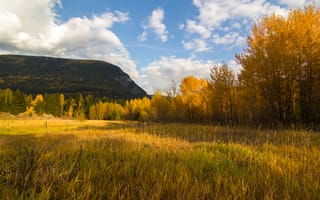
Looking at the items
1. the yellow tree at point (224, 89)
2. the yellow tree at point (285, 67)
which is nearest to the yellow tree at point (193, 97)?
the yellow tree at point (224, 89)

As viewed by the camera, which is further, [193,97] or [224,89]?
[193,97]

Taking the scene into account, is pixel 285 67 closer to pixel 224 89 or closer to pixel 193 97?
pixel 224 89

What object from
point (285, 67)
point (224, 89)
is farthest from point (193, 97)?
point (285, 67)

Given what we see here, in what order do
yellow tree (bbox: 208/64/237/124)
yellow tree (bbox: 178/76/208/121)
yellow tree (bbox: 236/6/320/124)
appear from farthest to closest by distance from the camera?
yellow tree (bbox: 178/76/208/121)
yellow tree (bbox: 208/64/237/124)
yellow tree (bbox: 236/6/320/124)

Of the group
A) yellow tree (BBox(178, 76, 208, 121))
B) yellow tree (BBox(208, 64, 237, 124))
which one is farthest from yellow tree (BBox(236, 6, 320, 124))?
yellow tree (BBox(178, 76, 208, 121))

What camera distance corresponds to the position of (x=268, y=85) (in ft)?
60.2

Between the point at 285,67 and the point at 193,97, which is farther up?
the point at 285,67

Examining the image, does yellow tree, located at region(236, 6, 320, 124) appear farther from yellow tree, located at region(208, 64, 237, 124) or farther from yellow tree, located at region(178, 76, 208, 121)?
yellow tree, located at region(178, 76, 208, 121)

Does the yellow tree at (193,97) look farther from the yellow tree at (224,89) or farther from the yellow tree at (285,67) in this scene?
the yellow tree at (285,67)

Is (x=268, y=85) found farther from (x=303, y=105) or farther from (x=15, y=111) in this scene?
(x=15, y=111)

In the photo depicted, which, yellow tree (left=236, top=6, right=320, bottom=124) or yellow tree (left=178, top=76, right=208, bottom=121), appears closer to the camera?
yellow tree (left=236, top=6, right=320, bottom=124)

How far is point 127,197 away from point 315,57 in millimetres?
18417

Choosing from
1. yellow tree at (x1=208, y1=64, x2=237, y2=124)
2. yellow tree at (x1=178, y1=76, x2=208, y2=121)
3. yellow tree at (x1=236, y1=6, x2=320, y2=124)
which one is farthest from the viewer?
yellow tree at (x1=178, y1=76, x2=208, y2=121)

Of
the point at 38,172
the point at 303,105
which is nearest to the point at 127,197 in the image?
the point at 38,172
